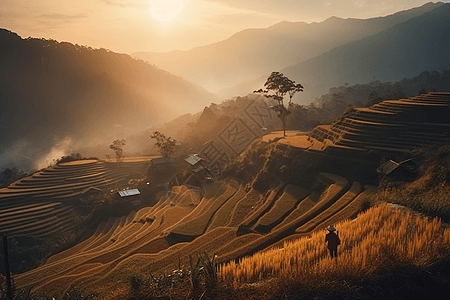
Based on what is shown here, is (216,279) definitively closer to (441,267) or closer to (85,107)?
(441,267)

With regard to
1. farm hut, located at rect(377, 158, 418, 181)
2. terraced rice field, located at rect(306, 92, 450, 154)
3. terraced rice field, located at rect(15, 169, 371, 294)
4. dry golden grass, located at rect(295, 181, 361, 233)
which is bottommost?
terraced rice field, located at rect(15, 169, 371, 294)

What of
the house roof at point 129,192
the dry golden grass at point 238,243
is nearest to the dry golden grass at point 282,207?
the dry golden grass at point 238,243

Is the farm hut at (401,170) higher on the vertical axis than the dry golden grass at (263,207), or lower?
higher

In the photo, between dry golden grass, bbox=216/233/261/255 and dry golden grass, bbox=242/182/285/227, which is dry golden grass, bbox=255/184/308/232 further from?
dry golden grass, bbox=216/233/261/255

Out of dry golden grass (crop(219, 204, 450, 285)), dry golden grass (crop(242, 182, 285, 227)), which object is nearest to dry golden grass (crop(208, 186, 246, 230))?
dry golden grass (crop(242, 182, 285, 227))

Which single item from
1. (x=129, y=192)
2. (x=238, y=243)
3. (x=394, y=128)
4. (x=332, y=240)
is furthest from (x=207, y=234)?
(x=129, y=192)

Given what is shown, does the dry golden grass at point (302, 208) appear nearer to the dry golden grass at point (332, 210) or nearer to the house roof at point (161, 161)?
the dry golden grass at point (332, 210)

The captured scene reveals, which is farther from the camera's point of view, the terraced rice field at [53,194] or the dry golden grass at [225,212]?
the terraced rice field at [53,194]
